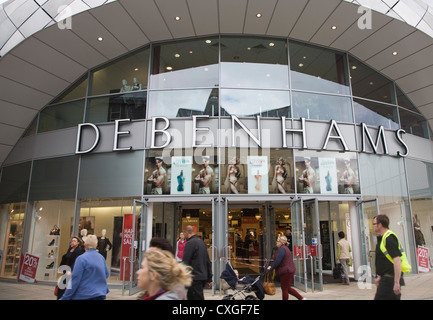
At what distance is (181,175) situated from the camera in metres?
10.3

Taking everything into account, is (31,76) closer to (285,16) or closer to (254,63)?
(254,63)

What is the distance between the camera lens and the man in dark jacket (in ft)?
16.7

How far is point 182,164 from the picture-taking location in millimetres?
10352

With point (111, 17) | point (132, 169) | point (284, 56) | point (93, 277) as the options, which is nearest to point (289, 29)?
point (284, 56)

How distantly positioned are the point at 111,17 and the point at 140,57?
1.90 metres

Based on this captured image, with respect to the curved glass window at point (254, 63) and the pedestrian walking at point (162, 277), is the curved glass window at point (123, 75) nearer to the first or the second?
the curved glass window at point (254, 63)

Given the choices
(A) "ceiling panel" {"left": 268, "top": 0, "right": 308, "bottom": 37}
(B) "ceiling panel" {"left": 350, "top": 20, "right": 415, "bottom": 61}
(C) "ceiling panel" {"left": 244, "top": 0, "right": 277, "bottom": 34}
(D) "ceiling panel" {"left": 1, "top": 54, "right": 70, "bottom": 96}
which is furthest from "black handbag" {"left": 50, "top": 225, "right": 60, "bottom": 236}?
(B) "ceiling panel" {"left": 350, "top": 20, "right": 415, "bottom": 61}

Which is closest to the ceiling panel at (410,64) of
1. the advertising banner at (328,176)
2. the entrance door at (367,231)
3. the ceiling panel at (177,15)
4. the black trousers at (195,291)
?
the advertising banner at (328,176)

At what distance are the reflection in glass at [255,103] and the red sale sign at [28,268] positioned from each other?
770 cm

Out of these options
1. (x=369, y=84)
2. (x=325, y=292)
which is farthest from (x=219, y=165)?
(x=369, y=84)

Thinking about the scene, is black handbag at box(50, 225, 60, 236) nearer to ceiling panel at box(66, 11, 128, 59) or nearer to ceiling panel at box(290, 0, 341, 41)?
ceiling panel at box(66, 11, 128, 59)

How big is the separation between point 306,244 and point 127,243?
5.17 metres

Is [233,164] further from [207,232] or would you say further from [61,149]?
[61,149]

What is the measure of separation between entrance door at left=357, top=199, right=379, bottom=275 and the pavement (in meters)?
0.65
